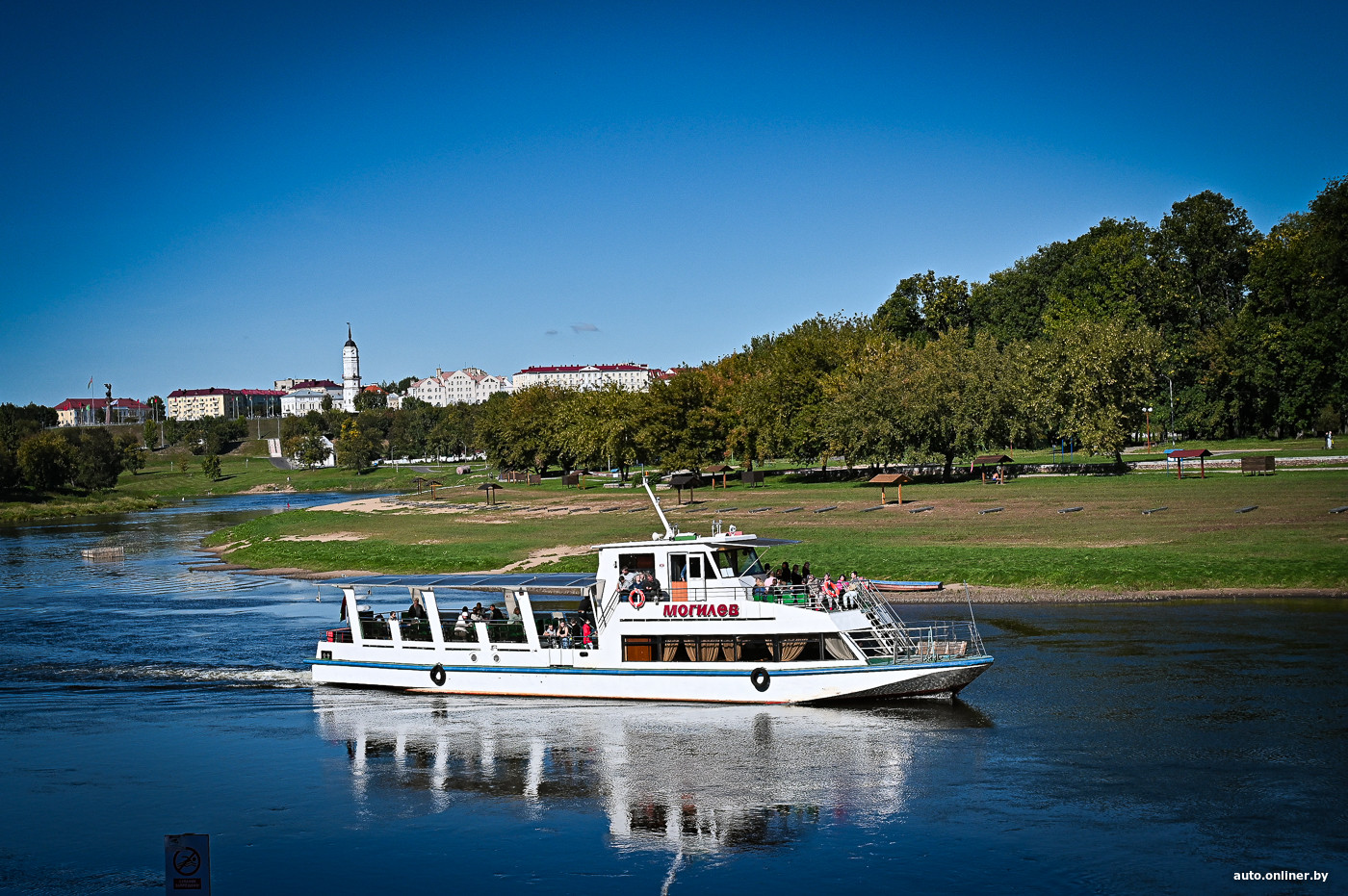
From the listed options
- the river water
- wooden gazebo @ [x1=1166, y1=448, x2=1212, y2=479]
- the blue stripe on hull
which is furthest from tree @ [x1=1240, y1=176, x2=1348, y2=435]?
the blue stripe on hull

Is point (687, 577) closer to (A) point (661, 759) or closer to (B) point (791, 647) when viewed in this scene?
(B) point (791, 647)

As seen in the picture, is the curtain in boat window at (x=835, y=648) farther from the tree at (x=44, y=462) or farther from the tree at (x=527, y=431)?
the tree at (x=44, y=462)

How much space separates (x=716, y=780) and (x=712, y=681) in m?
7.11

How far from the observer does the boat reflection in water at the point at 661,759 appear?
78.3 ft

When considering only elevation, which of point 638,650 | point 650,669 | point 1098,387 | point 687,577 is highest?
point 1098,387

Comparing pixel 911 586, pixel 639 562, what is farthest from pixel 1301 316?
pixel 639 562

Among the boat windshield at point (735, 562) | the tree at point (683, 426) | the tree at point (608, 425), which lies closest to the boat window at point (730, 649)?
the boat windshield at point (735, 562)

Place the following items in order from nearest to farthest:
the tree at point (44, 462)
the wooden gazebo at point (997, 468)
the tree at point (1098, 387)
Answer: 1. the tree at point (1098, 387)
2. the wooden gazebo at point (997, 468)
3. the tree at point (44, 462)

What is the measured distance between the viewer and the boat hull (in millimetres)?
31828

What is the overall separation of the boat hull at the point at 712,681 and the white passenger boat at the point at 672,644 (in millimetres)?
33

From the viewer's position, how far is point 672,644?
1335 inches

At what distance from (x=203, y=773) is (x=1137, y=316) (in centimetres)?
11760

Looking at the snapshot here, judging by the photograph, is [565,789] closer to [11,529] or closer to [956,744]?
[956,744]

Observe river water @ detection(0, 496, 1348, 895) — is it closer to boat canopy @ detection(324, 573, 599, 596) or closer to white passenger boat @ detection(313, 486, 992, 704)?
white passenger boat @ detection(313, 486, 992, 704)
